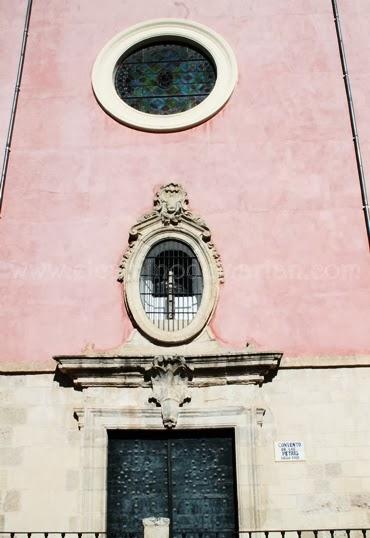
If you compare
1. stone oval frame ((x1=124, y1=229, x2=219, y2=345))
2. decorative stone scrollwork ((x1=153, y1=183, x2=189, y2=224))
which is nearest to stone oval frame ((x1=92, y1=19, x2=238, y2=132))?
decorative stone scrollwork ((x1=153, y1=183, x2=189, y2=224))

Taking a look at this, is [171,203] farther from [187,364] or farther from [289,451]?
[289,451]

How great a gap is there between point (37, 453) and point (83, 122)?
15.0ft

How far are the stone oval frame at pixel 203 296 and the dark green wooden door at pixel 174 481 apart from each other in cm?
119

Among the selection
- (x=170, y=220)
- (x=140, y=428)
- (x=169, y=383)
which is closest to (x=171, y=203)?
(x=170, y=220)

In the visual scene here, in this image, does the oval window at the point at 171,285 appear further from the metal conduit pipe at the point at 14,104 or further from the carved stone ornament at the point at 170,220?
the metal conduit pipe at the point at 14,104

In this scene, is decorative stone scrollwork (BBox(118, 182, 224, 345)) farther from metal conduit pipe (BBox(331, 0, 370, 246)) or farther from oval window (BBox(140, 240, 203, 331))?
metal conduit pipe (BBox(331, 0, 370, 246))

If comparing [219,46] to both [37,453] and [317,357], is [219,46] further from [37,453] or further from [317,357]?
[37,453]

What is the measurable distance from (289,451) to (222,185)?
3.58 m

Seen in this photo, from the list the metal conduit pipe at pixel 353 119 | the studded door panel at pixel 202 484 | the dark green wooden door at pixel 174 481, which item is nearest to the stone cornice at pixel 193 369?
the dark green wooden door at pixel 174 481

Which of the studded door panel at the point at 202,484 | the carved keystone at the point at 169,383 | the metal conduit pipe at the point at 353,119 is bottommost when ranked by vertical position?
the studded door panel at the point at 202,484

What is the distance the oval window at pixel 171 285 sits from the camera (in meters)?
9.71

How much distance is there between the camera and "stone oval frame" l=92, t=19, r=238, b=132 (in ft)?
34.8

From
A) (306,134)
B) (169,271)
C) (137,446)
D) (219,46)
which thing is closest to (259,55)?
(219,46)

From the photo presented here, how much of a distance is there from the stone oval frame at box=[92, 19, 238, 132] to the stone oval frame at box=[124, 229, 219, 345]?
1.66 m
